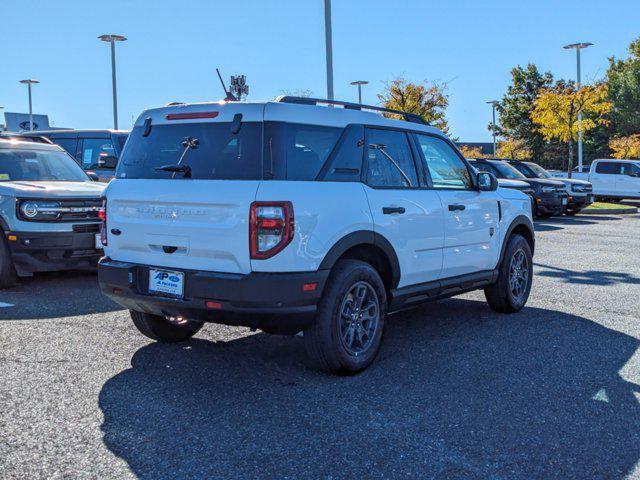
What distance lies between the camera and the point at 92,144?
12594 millimetres

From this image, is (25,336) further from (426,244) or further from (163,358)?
(426,244)

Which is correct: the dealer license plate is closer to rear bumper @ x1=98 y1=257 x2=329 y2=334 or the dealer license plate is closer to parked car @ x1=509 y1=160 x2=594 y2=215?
rear bumper @ x1=98 y1=257 x2=329 y2=334

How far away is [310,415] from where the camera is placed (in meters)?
4.00

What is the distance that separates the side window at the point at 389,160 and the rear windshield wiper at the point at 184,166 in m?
1.26

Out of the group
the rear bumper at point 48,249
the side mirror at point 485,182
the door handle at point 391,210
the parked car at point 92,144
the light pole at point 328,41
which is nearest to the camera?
the door handle at point 391,210

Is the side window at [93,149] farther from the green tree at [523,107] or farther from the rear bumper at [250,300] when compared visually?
the green tree at [523,107]

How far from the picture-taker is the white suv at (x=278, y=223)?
13.9ft

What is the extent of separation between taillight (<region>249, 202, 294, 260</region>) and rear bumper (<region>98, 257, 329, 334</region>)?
16 cm

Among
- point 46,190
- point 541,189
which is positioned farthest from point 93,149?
point 541,189

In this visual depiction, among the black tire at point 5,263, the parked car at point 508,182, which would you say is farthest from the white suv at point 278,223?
the parked car at point 508,182

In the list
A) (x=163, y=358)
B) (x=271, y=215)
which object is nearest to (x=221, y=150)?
(x=271, y=215)

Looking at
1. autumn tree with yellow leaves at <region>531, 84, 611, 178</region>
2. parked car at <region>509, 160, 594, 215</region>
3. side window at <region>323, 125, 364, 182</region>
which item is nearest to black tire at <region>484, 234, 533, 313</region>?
side window at <region>323, 125, 364, 182</region>

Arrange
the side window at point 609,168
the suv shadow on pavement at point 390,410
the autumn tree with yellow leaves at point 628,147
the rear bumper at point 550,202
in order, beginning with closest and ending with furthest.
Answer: the suv shadow on pavement at point 390,410 → the rear bumper at point 550,202 → the side window at point 609,168 → the autumn tree with yellow leaves at point 628,147

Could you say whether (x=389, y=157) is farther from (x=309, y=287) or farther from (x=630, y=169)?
(x=630, y=169)
